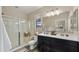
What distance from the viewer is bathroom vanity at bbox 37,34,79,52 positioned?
1533 millimetres

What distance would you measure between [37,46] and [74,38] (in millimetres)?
665

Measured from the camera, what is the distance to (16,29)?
5.46 feet

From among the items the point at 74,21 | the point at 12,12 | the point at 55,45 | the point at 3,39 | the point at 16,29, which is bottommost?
the point at 55,45

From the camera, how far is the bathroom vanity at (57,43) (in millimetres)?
1533

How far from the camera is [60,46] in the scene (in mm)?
1629

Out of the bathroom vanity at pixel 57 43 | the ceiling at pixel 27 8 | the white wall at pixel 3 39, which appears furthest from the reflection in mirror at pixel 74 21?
the white wall at pixel 3 39

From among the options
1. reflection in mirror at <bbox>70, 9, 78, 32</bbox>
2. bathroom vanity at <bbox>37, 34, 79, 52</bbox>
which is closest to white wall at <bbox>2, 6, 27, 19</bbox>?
bathroom vanity at <bbox>37, 34, 79, 52</bbox>

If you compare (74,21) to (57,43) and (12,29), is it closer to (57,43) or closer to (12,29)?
(57,43)

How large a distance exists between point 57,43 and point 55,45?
0.18 feet

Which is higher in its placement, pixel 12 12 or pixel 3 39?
pixel 12 12

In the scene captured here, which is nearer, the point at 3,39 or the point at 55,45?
the point at 3,39

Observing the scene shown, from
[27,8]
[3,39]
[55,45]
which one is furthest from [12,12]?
[55,45]
